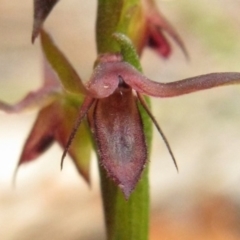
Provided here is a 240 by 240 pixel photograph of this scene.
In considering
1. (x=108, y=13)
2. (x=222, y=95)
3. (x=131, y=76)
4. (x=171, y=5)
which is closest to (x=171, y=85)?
(x=131, y=76)

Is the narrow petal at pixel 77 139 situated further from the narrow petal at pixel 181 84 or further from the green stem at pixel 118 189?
the narrow petal at pixel 181 84

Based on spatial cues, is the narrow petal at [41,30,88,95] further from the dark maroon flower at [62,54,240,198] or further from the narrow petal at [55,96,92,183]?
the narrow petal at [55,96,92,183]

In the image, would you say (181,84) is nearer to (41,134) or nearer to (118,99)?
(118,99)

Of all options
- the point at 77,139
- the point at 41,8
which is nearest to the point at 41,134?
the point at 77,139

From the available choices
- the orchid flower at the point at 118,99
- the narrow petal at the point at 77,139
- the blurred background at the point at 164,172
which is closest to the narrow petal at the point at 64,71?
the orchid flower at the point at 118,99

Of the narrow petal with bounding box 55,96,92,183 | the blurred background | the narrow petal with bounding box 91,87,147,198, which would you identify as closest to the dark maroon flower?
the narrow petal with bounding box 91,87,147,198
